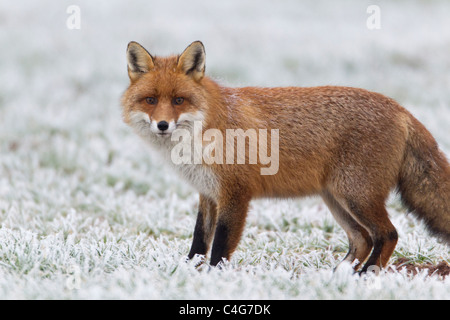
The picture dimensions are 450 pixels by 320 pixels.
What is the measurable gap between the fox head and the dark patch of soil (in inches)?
86.9

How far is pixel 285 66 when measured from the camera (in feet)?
46.4

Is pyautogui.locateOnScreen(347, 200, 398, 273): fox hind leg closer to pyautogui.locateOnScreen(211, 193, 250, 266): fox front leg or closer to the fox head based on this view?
pyautogui.locateOnScreen(211, 193, 250, 266): fox front leg

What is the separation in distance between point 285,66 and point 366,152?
981 cm

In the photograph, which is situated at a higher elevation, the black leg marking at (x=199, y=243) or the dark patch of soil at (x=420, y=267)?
the black leg marking at (x=199, y=243)

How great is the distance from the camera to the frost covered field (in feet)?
14.0

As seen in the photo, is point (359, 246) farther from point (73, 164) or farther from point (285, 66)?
point (285, 66)

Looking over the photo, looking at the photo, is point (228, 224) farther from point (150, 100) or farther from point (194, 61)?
point (194, 61)

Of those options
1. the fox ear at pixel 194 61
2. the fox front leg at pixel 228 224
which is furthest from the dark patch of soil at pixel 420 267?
the fox ear at pixel 194 61

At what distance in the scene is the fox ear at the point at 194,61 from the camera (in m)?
4.57

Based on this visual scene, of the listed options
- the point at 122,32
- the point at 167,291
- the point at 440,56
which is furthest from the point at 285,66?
the point at 167,291

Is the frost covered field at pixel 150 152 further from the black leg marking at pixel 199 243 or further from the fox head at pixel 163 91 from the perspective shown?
the fox head at pixel 163 91

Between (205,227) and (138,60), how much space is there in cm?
158

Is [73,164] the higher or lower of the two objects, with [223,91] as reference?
lower

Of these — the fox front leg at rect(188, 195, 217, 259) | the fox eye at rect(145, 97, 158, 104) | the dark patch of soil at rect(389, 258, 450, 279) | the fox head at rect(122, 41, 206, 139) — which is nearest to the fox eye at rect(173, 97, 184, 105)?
the fox head at rect(122, 41, 206, 139)
